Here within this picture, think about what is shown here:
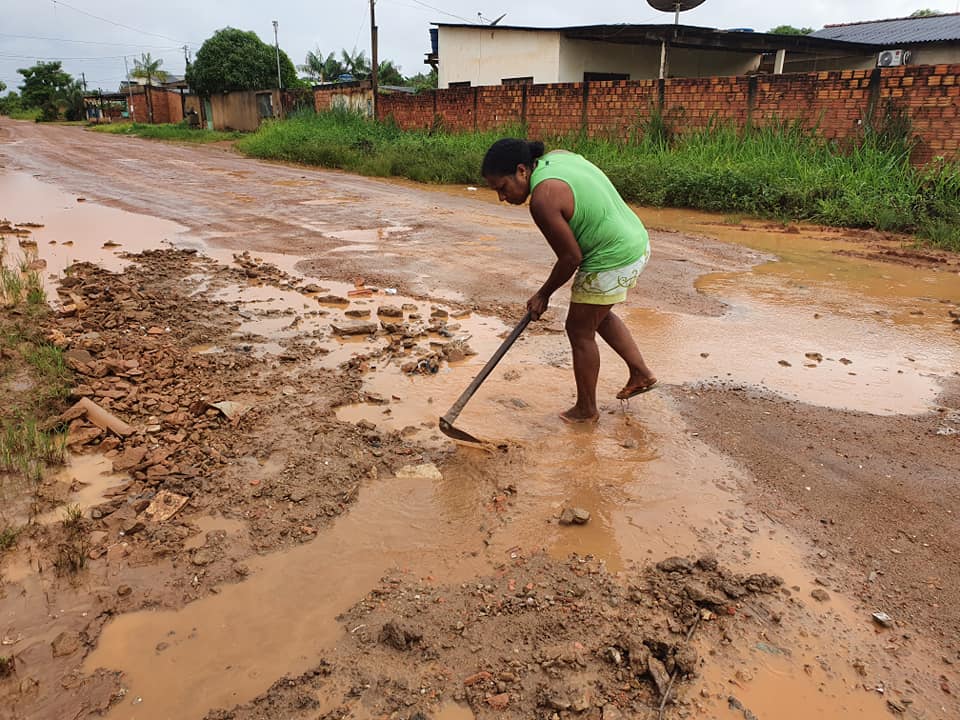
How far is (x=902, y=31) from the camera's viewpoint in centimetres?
1800

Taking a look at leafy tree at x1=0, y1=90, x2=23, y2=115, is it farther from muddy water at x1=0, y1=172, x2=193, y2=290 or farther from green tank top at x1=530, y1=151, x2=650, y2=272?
green tank top at x1=530, y1=151, x2=650, y2=272

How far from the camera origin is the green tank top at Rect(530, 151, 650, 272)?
288 cm

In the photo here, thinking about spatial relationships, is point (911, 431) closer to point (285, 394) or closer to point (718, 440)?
point (718, 440)

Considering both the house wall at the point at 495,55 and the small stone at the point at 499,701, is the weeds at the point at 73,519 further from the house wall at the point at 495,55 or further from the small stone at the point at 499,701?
the house wall at the point at 495,55

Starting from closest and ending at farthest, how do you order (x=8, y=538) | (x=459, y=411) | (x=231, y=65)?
1. (x=8, y=538)
2. (x=459, y=411)
3. (x=231, y=65)

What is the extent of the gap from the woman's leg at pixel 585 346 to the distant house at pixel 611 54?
48.6ft

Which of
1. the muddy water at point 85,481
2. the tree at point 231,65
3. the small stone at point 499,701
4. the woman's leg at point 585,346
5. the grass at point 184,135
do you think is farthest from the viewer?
the tree at point 231,65

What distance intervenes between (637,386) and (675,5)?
13.5 meters

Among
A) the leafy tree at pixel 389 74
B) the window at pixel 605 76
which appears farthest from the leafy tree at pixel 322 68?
the window at pixel 605 76

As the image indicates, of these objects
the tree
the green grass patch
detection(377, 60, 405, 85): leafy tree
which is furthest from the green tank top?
the green grass patch

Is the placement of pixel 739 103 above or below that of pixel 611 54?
below

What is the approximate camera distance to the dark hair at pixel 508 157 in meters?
2.82

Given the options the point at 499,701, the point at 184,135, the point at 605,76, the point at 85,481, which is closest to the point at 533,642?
the point at 499,701

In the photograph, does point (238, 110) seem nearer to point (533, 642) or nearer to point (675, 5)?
point (675, 5)
